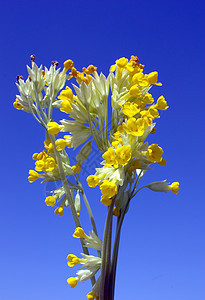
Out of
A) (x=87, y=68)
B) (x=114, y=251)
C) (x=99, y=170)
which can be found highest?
(x=87, y=68)

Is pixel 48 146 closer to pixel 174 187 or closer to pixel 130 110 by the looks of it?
pixel 130 110

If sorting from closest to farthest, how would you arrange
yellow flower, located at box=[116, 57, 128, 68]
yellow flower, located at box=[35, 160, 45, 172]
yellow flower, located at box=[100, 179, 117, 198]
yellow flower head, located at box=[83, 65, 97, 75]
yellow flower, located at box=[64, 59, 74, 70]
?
1. yellow flower, located at box=[100, 179, 117, 198]
2. yellow flower, located at box=[116, 57, 128, 68]
3. yellow flower head, located at box=[83, 65, 97, 75]
4. yellow flower, located at box=[35, 160, 45, 172]
5. yellow flower, located at box=[64, 59, 74, 70]

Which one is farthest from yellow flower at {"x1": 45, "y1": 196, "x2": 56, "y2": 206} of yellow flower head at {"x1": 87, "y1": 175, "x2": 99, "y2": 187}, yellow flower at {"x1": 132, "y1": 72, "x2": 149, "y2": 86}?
yellow flower at {"x1": 132, "y1": 72, "x2": 149, "y2": 86}

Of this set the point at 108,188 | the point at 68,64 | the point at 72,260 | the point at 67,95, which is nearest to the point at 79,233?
the point at 72,260

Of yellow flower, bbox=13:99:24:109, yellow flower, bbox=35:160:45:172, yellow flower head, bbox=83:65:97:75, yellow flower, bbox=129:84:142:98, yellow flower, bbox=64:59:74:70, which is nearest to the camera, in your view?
yellow flower, bbox=129:84:142:98

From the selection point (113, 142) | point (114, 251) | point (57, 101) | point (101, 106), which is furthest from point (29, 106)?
point (114, 251)

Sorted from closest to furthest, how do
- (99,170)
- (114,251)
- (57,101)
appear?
(99,170), (114,251), (57,101)

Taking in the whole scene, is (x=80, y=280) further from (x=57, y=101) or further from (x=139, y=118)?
(x=57, y=101)

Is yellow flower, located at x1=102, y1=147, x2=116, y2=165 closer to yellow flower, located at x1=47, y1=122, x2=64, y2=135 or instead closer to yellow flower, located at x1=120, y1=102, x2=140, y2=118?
yellow flower, located at x1=120, y1=102, x2=140, y2=118
